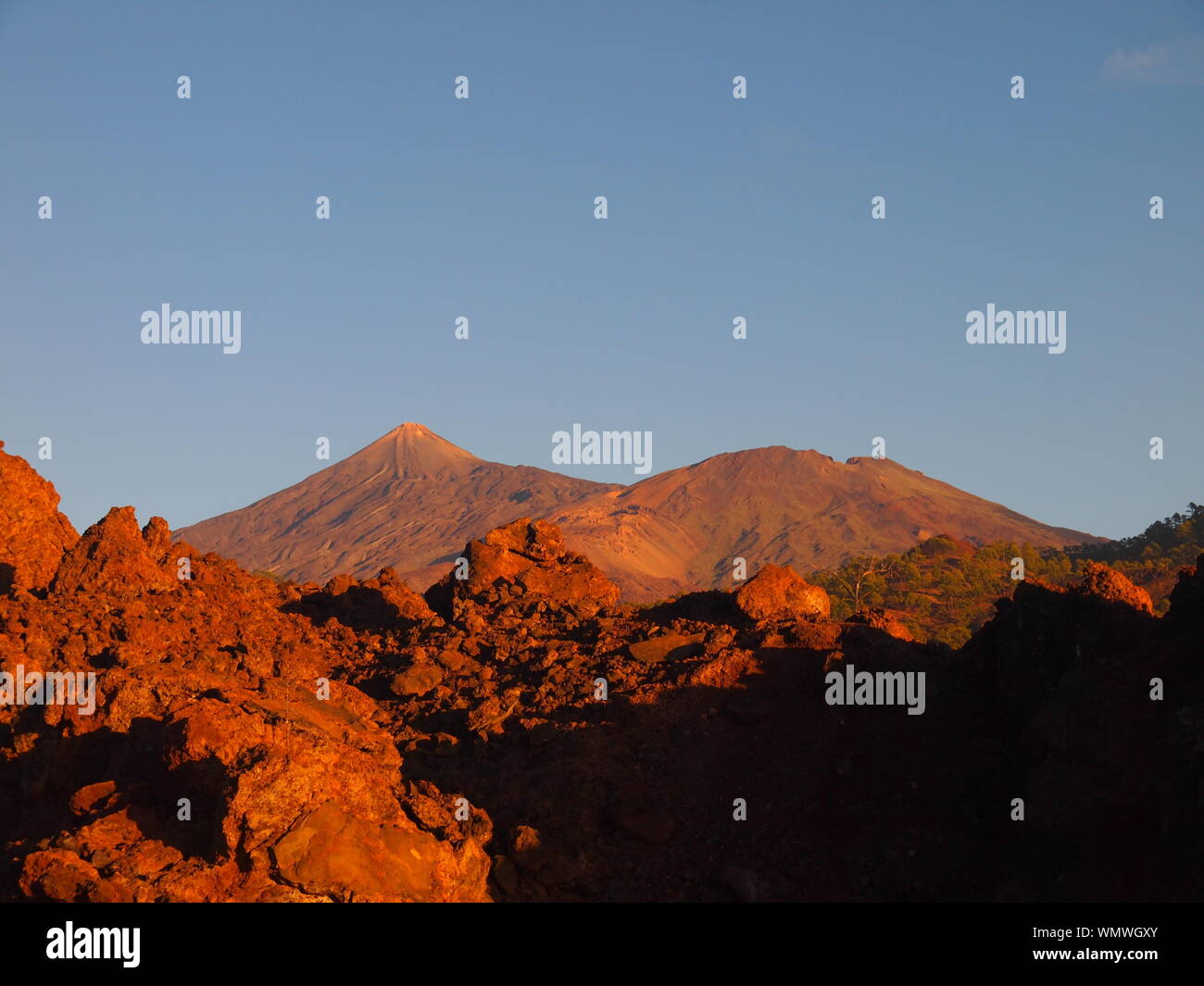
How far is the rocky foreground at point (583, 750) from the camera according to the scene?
1478cm

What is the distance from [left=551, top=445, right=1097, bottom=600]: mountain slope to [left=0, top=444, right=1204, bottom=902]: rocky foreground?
4599 inches

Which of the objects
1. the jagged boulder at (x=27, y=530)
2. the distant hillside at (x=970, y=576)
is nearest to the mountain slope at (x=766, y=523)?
the distant hillside at (x=970, y=576)

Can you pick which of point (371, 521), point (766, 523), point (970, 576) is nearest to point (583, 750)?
point (970, 576)

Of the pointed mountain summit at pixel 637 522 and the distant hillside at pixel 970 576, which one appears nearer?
the distant hillside at pixel 970 576

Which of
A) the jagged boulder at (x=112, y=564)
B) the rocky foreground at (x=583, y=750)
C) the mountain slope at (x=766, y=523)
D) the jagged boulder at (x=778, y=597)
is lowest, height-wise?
the rocky foreground at (x=583, y=750)

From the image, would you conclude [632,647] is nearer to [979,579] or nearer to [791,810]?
[791,810]

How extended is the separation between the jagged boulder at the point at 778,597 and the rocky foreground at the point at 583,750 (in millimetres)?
63

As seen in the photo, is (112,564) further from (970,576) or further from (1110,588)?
(970,576)

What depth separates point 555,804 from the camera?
17.2m

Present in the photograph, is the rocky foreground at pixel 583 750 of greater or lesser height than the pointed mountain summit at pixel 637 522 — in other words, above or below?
below

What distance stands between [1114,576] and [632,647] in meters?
6.75

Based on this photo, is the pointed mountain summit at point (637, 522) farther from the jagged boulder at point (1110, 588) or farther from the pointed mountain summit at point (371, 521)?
the jagged boulder at point (1110, 588)

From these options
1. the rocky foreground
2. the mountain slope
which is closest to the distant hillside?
the rocky foreground

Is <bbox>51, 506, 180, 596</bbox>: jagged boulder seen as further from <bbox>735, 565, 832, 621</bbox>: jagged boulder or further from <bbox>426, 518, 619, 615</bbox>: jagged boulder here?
<bbox>735, 565, 832, 621</bbox>: jagged boulder
